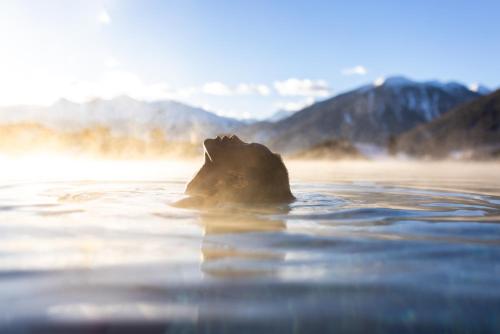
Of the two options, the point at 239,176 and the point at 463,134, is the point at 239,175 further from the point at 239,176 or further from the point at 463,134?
the point at 463,134

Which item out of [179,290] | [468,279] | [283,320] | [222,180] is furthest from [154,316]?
[222,180]

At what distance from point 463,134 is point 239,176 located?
79.5 meters

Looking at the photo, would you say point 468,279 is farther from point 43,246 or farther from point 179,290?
point 43,246

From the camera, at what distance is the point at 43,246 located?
333 centimetres

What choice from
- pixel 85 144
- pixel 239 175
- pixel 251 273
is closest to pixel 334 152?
pixel 85 144

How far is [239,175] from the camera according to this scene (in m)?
7.06

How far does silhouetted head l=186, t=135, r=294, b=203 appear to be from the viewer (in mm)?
6934

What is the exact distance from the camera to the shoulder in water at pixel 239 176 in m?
6.91

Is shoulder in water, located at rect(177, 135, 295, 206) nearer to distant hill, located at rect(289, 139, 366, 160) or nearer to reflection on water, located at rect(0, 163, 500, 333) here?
reflection on water, located at rect(0, 163, 500, 333)

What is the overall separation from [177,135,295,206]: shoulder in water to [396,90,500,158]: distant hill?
6256 centimetres

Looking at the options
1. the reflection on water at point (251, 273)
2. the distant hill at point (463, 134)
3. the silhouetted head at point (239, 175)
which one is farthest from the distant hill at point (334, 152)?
the reflection on water at point (251, 273)

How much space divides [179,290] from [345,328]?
2.76ft

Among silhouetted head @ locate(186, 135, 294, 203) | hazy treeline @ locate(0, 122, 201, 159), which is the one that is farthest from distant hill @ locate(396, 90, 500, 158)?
silhouetted head @ locate(186, 135, 294, 203)

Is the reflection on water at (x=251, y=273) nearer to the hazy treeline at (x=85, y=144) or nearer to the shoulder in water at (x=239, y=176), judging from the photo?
the shoulder in water at (x=239, y=176)
